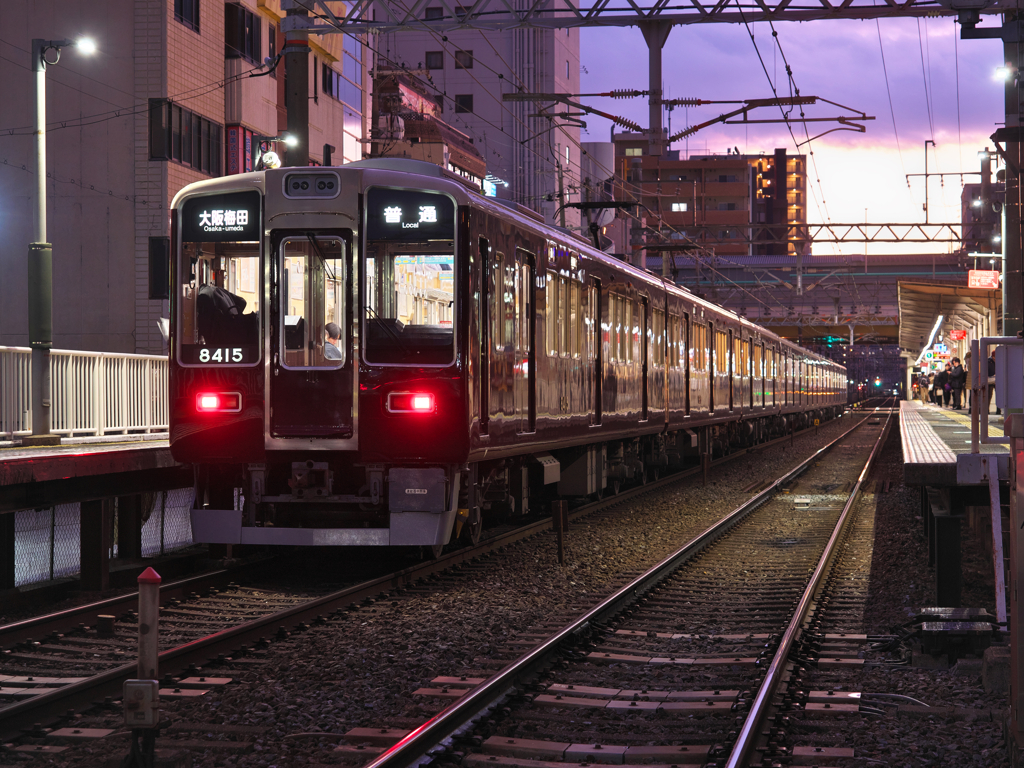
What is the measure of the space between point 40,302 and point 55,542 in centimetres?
231

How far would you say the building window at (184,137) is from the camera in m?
24.2

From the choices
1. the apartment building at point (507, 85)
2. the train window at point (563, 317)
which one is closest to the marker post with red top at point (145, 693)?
the train window at point (563, 317)

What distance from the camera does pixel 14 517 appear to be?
33.5ft

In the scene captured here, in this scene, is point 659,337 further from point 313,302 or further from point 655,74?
point 313,302

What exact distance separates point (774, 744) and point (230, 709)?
2.49 meters

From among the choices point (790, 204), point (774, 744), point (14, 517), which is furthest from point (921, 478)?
point (790, 204)

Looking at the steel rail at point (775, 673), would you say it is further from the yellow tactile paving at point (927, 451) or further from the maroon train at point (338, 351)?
the maroon train at point (338, 351)

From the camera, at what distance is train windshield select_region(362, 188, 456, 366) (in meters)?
9.48

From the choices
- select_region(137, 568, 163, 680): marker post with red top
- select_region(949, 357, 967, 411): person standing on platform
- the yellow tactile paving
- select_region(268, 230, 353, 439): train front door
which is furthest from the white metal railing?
select_region(949, 357, 967, 411): person standing on platform

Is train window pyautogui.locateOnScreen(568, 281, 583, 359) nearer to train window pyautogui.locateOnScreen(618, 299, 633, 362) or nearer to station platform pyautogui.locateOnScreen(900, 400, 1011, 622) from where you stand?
train window pyautogui.locateOnScreen(618, 299, 633, 362)

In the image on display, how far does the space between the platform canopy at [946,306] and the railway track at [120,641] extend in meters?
21.2

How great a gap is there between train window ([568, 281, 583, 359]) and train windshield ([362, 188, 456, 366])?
3.50 metres

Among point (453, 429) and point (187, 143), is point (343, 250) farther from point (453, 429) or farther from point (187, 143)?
point (187, 143)

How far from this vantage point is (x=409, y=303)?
9570 mm
